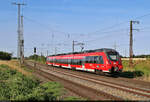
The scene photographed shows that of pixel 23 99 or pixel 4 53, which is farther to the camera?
pixel 4 53

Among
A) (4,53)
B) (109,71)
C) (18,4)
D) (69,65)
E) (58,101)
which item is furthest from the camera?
(4,53)

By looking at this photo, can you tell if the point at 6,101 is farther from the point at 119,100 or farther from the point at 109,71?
the point at 109,71

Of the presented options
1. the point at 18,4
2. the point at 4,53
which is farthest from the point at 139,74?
the point at 4,53

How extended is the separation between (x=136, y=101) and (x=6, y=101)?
Result: 5981mm

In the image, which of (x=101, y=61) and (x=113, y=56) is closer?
(x=113, y=56)

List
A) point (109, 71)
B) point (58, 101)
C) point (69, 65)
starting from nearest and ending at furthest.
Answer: point (58, 101), point (109, 71), point (69, 65)

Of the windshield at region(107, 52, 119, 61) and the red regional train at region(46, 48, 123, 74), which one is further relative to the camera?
the windshield at region(107, 52, 119, 61)

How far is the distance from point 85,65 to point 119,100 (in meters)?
19.4

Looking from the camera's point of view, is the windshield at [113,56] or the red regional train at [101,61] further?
the windshield at [113,56]

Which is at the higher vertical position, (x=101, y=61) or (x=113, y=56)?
(x=113, y=56)

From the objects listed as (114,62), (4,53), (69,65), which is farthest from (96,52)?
(4,53)

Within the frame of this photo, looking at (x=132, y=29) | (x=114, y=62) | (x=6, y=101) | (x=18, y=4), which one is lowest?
(x=6, y=101)

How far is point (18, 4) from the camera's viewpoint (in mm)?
42031

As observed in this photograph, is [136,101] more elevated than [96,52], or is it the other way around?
[96,52]
